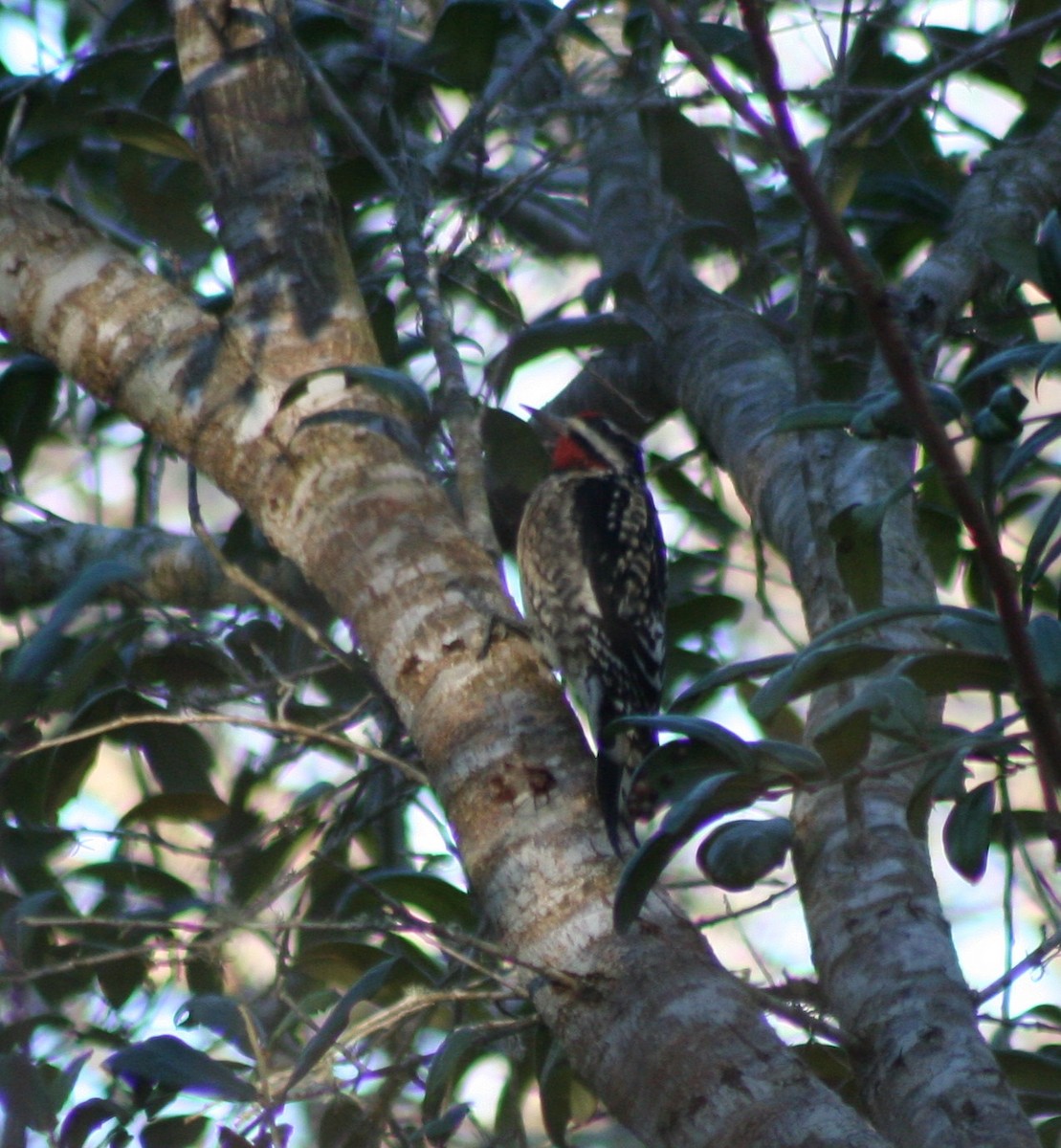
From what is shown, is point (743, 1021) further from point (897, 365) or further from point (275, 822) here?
point (275, 822)

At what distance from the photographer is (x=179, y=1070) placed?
1.99 m

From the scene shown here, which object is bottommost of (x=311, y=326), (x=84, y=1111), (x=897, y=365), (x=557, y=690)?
(x=84, y=1111)

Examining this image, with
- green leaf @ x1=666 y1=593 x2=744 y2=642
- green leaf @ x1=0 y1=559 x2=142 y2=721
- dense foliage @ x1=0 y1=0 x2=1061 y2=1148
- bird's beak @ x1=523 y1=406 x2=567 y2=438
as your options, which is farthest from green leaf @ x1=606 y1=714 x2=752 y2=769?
bird's beak @ x1=523 y1=406 x2=567 y2=438

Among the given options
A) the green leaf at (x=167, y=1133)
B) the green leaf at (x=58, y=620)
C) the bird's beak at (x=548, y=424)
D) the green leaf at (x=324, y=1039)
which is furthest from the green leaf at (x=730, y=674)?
the bird's beak at (x=548, y=424)

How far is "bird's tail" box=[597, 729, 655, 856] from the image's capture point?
6.15 feet

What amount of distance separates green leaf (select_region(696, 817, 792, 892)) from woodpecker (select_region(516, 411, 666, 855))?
1.17 metres

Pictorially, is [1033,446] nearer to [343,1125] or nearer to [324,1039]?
[324,1039]

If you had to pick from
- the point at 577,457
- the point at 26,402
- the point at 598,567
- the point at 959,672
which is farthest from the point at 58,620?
the point at 577,457

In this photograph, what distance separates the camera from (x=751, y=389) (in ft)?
10.5

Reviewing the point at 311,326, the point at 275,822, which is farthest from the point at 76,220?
the point at 275,822

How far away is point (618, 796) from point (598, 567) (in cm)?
175

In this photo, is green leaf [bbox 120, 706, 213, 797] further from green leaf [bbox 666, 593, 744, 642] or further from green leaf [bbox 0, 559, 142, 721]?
green leaf [bbox 666, 593, 744, 642]

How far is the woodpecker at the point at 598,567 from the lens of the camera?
348cm

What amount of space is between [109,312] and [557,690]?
1150mm
